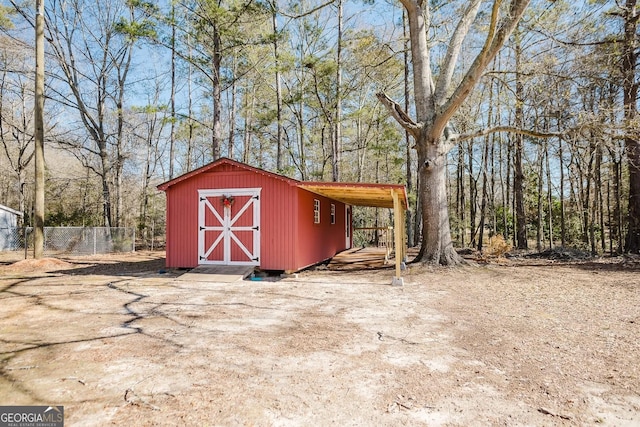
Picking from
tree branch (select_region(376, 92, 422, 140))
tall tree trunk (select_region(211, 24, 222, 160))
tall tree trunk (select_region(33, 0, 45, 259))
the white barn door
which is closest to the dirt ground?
the white barn door

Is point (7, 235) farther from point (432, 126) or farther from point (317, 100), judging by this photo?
point (432, 126)

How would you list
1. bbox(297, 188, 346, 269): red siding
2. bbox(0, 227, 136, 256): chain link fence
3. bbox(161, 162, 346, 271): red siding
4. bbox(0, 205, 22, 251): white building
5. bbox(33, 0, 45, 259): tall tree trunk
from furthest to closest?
bbox(0, 205, 22, 251): white building, bbox(0, 227, 136, 256): chain link fence, bbox(33, 0, 45, 259): tall tree trunk, bbox(297, 188, 346, 269): red siding, bbox(161, 162, 346, 271): red siding

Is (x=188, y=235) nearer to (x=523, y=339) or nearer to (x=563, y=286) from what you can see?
(x=523, y=339)

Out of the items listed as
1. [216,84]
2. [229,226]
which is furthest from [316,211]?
[216,84]

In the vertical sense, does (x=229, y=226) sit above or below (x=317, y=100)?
below

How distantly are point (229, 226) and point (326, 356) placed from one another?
20.5 feet

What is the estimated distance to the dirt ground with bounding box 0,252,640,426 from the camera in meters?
2.32

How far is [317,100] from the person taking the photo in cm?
1759

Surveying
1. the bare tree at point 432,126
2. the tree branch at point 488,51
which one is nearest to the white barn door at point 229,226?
the bare tree at point 432,126

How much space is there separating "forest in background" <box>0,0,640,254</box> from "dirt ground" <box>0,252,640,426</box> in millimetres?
5697

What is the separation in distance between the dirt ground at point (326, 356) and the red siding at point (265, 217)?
218cm

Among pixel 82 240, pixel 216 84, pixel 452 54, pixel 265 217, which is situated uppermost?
pixel 216 84

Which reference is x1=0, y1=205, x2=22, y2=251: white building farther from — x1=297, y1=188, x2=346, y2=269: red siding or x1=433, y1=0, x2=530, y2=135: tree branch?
x1=433, y1=0, x2=530, y2=135: tree branch

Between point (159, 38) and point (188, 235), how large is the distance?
834cm
